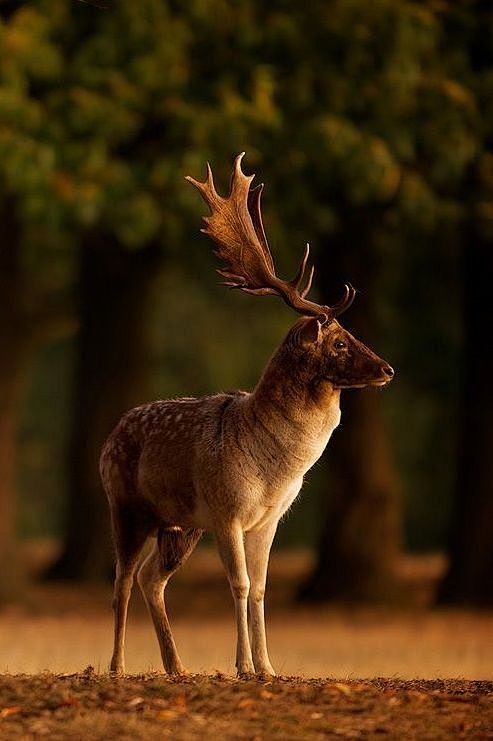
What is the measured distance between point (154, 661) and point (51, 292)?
1674 centimetres

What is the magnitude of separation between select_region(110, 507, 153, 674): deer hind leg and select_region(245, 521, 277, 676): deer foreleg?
2.61 ft

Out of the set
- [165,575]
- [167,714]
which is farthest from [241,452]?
[167,714]

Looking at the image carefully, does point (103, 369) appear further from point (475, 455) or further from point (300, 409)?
point (300, 409)

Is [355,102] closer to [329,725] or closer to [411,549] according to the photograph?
[329,725]

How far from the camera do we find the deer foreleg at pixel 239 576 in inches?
361

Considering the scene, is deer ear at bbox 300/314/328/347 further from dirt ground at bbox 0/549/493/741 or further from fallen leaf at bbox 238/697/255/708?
fallen leaf at bbox 238/697/255/708

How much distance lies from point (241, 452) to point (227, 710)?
149cm

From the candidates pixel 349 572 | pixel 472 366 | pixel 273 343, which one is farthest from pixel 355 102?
pixel 273 343

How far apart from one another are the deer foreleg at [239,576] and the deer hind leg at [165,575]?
2.56ft

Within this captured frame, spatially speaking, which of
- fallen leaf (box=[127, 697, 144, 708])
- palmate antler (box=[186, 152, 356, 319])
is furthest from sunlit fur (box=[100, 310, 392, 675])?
fallen leaf (box=[127, 697, 144, 708])

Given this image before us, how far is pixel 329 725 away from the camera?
8195mm

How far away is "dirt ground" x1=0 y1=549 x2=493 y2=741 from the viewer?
8.21 m

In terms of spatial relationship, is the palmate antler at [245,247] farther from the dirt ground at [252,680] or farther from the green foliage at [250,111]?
the green foliage at [250,111]

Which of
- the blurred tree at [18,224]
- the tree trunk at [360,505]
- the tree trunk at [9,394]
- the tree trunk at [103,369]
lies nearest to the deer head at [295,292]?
the blurred tree at [18,224]
